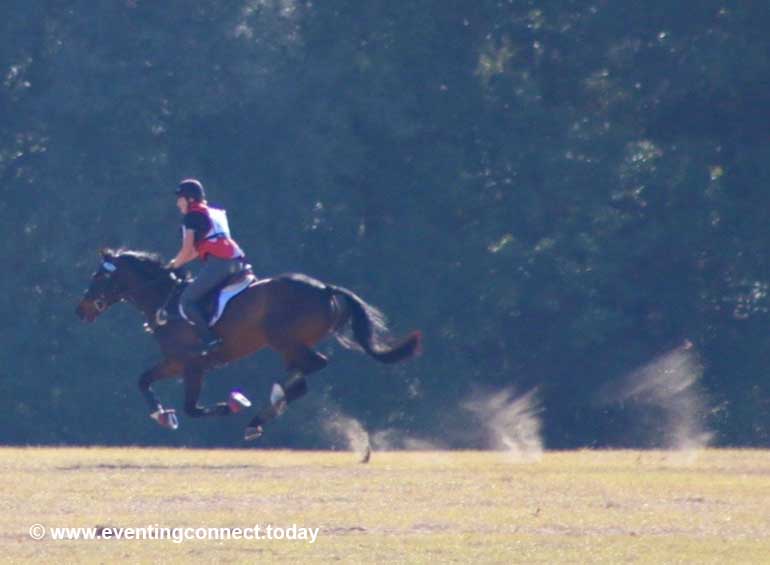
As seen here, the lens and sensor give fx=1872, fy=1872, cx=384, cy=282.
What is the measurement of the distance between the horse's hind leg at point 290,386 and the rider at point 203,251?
742 millimetres

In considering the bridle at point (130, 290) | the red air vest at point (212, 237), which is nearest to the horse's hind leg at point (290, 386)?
the bridle at point (130, 290)

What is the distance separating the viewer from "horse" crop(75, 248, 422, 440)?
17391 millimetres

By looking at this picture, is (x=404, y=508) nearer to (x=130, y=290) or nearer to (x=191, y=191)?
(x=191, y=191)

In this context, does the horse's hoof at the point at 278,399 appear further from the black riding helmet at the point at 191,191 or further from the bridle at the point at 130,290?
the black riding helmet at the point at 191,191

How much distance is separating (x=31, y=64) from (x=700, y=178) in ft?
42.1

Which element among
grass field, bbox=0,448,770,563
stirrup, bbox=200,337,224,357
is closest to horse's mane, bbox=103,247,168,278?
stirrup, bbox=200,337,224,357

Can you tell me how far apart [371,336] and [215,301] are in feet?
5.04

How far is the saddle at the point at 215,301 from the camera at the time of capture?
57.1 feet

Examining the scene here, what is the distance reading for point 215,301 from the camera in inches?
687

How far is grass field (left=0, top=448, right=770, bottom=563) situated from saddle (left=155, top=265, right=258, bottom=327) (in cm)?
152

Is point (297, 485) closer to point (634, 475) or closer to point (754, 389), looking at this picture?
point (634, 475)

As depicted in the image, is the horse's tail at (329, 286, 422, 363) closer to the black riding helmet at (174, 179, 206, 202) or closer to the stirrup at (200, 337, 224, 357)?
the stirrup at (200, 337, 224, 357)

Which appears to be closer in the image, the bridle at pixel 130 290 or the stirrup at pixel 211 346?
the stirrup at pixel 211 346

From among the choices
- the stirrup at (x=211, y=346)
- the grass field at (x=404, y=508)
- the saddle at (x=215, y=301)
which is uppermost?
the saddle at (x=215, y=301)
